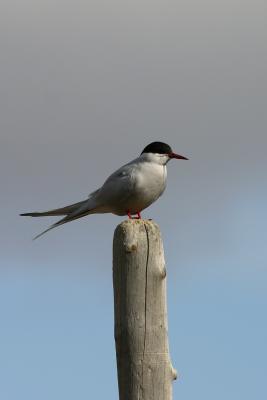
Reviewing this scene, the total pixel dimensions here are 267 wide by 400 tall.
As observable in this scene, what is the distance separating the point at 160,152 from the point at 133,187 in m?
0.74

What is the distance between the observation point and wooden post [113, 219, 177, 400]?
5.82 meters

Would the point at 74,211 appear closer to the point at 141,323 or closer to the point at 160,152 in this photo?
the point at 160,152

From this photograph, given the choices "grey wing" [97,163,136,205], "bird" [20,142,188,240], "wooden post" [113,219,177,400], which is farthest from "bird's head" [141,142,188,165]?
"wooden post" [113,219,177,400]

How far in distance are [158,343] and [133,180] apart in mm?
3171

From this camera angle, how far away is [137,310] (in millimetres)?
5918

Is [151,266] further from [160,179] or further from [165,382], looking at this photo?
[160,179]

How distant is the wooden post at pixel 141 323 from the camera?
5.82 meters

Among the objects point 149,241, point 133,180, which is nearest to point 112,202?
point 133,180

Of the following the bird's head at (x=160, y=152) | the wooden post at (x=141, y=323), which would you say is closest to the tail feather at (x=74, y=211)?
the bird's head at (x=160, y=152)

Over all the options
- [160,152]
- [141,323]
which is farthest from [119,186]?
[141,323]

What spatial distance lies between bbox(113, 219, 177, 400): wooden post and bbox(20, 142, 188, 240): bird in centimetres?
259

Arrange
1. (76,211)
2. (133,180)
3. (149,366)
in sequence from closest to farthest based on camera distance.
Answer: (149,366) → (133,180) → (76,211)

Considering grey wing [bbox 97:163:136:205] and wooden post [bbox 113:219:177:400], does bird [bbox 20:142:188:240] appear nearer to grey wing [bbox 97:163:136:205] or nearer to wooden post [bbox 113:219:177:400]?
grey wing [bbox 97:163:136:205]

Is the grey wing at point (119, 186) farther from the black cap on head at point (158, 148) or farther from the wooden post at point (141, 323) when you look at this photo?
the wooden post at point (141, 323)
